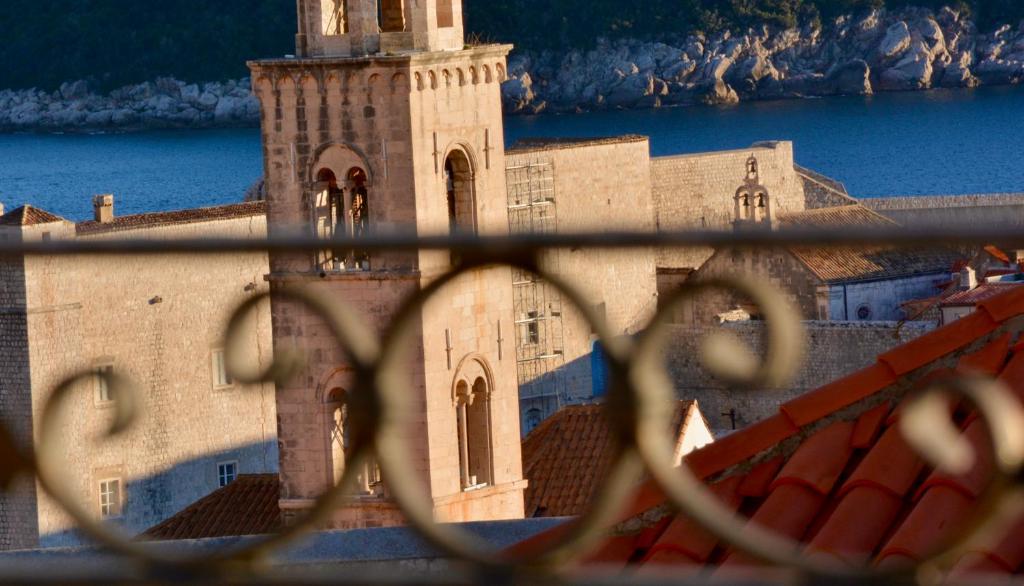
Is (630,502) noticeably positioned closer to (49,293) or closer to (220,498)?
(220,498)

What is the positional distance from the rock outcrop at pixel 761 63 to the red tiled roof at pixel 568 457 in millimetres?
90056

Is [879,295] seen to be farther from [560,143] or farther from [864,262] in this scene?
[560,143]

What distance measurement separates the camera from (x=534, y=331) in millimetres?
35938

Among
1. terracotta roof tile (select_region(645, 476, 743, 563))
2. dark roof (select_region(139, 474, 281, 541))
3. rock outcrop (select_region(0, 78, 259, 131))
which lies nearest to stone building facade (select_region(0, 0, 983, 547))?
terracotta roof tile (select_region(645, 476, 743, 563))

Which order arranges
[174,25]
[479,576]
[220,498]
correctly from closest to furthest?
[479,576], [220,498], [174,25]

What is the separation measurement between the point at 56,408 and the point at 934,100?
377 feet

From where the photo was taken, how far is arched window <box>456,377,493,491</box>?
18.1m

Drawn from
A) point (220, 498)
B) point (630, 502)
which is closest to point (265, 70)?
point (220, 498)

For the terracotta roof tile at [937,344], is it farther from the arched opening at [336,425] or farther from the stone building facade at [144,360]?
the stone building facade at [144,360]

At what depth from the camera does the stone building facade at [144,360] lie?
96.7 ft

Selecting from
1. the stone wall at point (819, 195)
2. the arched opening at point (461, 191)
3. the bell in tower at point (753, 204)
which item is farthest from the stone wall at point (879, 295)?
the arched opening at point (461, 191)

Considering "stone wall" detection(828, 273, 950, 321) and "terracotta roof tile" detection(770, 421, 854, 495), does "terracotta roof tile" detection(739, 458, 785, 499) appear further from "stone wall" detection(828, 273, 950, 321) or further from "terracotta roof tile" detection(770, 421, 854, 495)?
"stone wall" detection(828, 273, 950, 321)

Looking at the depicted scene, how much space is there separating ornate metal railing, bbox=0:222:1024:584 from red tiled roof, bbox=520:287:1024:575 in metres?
1.50

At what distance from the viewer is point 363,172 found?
59.1ft
